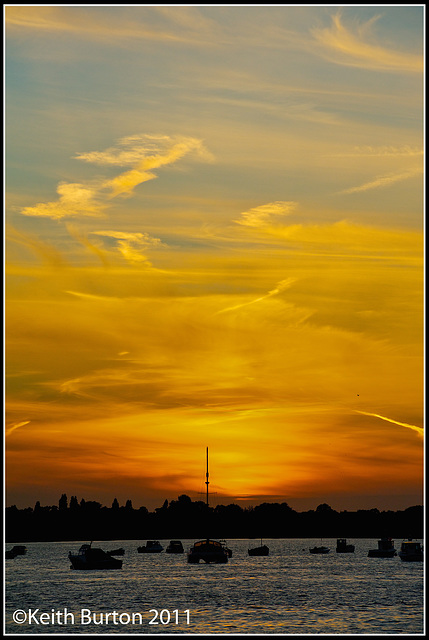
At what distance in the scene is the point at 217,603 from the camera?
10675 centimetres

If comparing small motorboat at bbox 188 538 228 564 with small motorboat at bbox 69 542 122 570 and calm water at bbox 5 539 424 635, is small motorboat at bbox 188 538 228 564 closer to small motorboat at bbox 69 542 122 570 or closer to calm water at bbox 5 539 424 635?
calm water at bbox 5 539 424 635

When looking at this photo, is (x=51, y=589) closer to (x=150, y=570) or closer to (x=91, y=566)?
(x=91, y=566)

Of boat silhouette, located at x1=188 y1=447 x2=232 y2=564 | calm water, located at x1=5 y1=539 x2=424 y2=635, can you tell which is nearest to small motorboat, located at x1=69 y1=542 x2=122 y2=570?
calm water, located at x1=5 y1=539 x2=424 y2=635

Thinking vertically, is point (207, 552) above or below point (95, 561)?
below

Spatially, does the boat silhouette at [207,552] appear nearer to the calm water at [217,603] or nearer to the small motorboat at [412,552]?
the calm water at [217,603]

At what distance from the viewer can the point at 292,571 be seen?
623 feet

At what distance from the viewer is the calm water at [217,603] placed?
8388 centimetres

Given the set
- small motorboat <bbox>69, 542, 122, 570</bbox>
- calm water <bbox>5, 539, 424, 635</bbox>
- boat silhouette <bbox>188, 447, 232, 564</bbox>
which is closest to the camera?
calm water <bbox>5, 539, 424, 635</bbox>

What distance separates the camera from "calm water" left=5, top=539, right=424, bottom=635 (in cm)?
8388

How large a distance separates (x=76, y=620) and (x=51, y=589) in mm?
44569

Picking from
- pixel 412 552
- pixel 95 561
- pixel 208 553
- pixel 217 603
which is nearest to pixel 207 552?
pixel 208 553

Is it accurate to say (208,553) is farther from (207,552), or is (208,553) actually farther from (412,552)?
(412,552)

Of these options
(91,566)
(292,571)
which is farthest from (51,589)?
(292,571)

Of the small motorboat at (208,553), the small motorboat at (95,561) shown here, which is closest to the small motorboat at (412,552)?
the small motorboat at (208,553)
